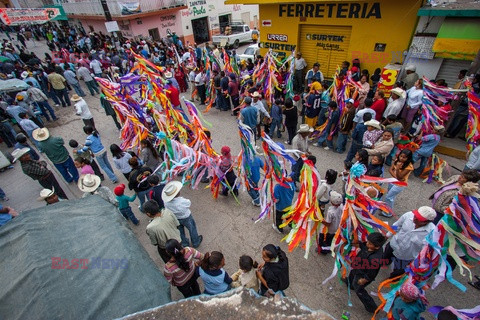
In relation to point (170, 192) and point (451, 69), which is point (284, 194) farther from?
point (451, 69)

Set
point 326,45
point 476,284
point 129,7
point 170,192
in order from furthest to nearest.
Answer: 1. point 129,7
2. point 326,45
3. point 170,192
4. point 476,284

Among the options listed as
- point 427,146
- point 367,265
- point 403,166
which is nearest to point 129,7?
point 427,146

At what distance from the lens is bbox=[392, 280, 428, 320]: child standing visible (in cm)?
271

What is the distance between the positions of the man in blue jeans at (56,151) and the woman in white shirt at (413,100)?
28.4 ft

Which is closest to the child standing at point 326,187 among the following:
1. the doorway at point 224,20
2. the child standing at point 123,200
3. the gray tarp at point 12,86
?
the child standing at point 123,200

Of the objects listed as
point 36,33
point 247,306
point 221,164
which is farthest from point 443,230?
point 36,33

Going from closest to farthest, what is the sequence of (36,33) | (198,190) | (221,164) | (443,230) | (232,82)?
(443,230)
(221,164)
(198,190)
(232,82)
(36,33)

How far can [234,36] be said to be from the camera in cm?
1884

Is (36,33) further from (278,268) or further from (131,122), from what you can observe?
(278,268)

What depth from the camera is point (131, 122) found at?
271 inches

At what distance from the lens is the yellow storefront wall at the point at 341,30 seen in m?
8.50

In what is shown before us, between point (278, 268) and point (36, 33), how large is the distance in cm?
3766

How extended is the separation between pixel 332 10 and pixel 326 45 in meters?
1.29

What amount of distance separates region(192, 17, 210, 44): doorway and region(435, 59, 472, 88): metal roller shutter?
20.4 m
